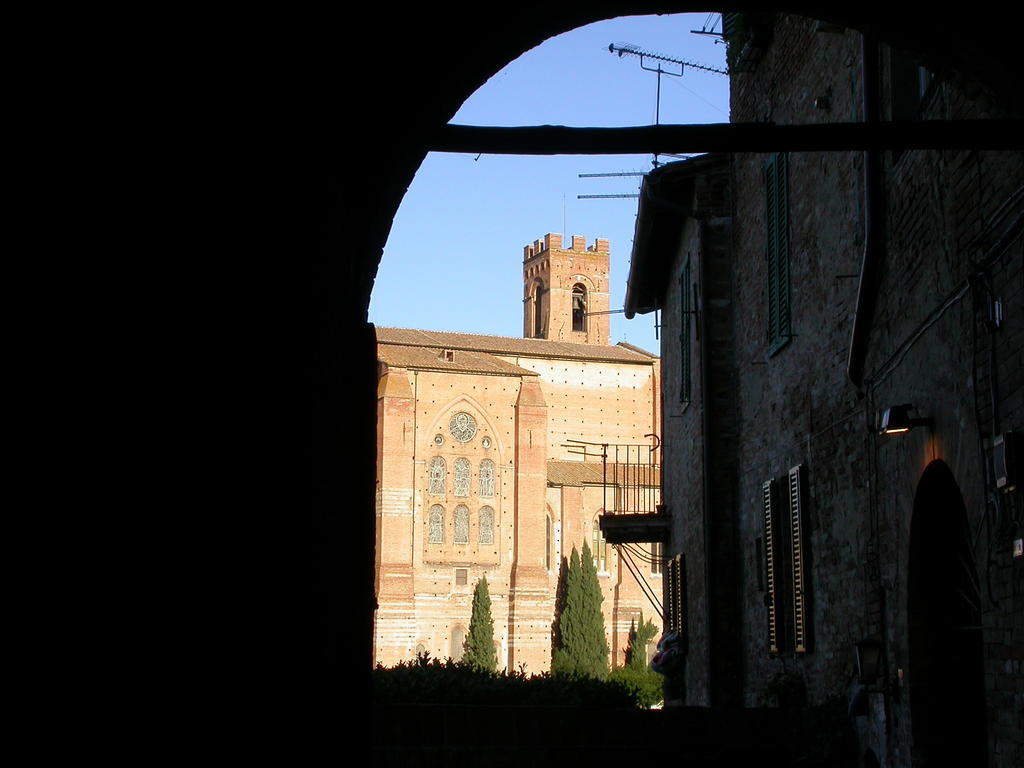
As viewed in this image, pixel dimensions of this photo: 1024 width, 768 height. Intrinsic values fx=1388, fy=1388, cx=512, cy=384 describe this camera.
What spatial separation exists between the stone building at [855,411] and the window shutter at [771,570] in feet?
0.11

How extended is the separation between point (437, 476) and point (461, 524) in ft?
7.53

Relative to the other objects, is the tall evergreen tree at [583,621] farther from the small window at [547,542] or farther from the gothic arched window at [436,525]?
the gothic arched window at [436,525]

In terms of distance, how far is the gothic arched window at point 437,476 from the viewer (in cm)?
5906

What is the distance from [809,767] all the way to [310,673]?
573 cm

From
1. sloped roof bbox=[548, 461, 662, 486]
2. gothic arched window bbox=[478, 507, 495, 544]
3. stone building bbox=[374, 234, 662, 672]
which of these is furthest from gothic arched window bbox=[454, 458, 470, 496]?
sloped roof bbox=[548, 461, 662, 486]

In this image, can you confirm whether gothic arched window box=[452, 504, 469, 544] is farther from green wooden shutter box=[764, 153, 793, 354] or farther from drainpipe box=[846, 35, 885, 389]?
drainpipe box=[846, 35, 885, 389]

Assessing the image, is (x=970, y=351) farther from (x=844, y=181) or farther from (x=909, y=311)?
(x=844, y=181)

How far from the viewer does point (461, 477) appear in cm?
5953

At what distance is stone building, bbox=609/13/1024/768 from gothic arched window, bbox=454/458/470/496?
1727 inches

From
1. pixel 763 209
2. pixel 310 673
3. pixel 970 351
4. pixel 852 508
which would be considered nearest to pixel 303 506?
pixel 310 673

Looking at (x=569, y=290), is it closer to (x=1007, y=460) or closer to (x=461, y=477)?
(x=461, y=477)

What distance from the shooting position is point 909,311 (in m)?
7.17

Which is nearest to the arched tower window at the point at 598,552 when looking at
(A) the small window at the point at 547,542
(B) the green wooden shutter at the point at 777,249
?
(A) the small window at the point at 547,542

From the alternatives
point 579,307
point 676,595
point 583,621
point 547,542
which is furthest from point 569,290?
point 676,595
